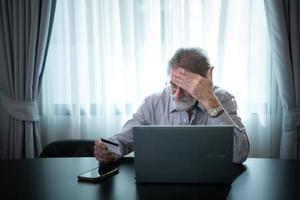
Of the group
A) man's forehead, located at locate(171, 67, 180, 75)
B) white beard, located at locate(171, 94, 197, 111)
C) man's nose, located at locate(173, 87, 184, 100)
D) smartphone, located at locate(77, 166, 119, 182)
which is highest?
man's forehead, located at locate(171, 67, 180, 75)

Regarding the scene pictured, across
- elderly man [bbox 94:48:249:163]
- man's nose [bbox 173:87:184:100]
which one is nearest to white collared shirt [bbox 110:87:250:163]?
elderly man [bbox 94:48:249:163]

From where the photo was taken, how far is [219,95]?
6.08ft

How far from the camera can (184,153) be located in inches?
47.4

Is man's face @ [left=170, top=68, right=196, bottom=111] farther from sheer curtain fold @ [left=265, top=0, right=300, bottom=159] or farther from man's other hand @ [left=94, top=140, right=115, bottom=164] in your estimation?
sheer curtain fold @ [left=265, top=0, right=300, bottom=159]

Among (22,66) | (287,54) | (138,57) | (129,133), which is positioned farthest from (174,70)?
(22,66)

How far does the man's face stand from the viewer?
1.74m

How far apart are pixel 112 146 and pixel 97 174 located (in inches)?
11.7

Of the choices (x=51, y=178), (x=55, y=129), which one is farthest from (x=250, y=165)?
(x=55, y=129)

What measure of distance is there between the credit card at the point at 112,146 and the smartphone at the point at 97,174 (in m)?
0.14

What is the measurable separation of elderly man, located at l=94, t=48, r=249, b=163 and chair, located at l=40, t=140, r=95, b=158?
0.29m

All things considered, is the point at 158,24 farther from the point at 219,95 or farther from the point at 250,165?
the point at 250,165

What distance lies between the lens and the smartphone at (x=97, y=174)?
1331 mm

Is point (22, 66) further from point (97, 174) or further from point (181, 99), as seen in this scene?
point (97, 174)

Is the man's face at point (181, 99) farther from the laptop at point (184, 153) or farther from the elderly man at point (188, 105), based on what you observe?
the laptop at point (184, 153)
